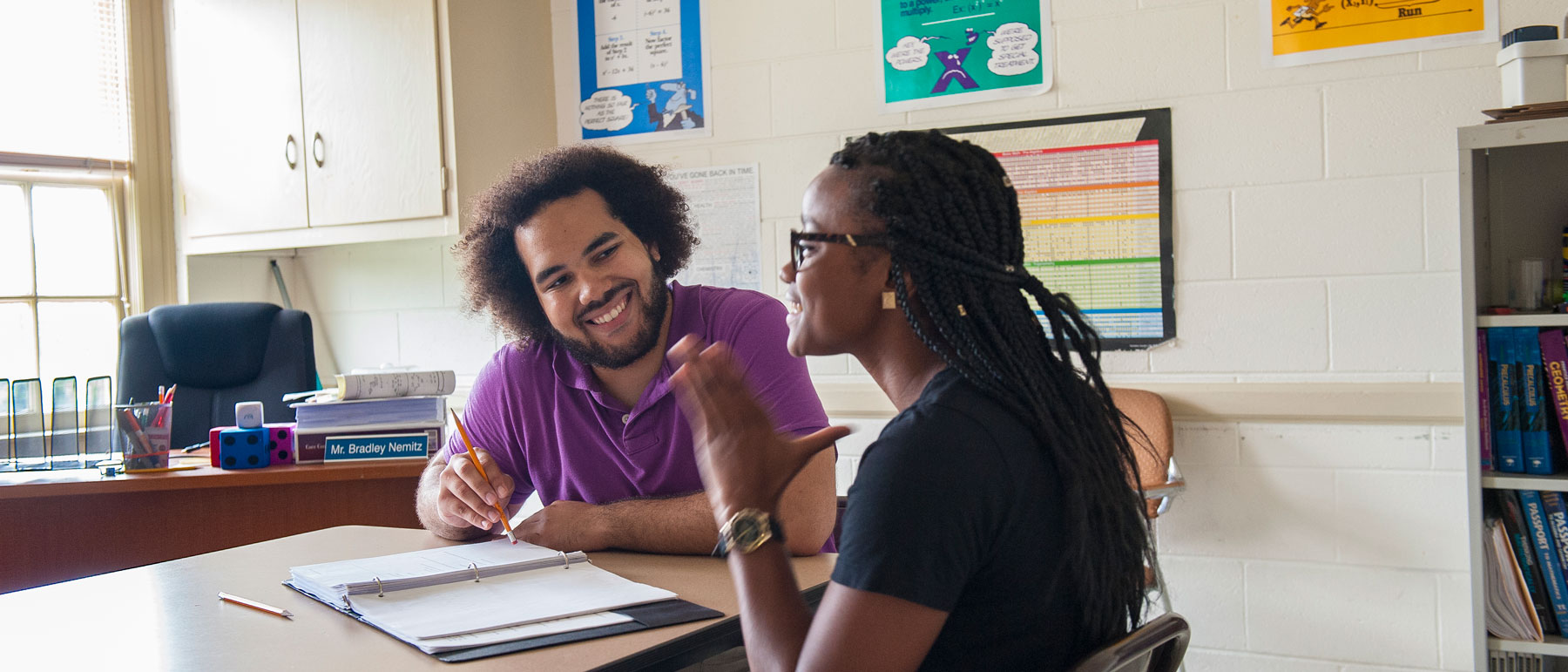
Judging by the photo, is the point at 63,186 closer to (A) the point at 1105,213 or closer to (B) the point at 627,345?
(B) the point at 627,345

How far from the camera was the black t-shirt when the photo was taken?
2.80 feet

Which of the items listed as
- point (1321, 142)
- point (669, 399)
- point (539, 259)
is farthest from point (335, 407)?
point (1321, 142)

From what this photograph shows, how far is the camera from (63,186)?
3369 millimetres

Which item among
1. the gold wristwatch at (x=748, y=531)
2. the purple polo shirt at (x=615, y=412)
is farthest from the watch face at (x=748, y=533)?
the purple polo shirt at (x=615, y=412)

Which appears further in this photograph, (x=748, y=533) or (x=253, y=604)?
(x=253, y=604)

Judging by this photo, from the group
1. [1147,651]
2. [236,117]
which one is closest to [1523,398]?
[1147,651]

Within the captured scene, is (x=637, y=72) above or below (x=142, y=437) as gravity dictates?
above

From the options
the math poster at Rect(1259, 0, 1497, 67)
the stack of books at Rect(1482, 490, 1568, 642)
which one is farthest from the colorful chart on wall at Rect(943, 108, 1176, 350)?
the stack of books at Rect(1482, 490, 1568, 642)

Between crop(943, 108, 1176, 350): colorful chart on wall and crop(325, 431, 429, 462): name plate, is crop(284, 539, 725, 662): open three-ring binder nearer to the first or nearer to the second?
crop(325, 431, 429, 462): name plate

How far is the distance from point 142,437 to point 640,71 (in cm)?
155

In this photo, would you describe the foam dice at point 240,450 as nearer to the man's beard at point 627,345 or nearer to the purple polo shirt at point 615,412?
the purple polo shirt at point 615,412

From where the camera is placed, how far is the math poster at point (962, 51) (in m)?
2.64

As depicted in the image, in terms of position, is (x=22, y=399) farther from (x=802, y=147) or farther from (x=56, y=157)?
(x=802, y=147)

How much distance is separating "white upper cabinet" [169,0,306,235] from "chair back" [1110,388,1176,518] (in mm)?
2401
